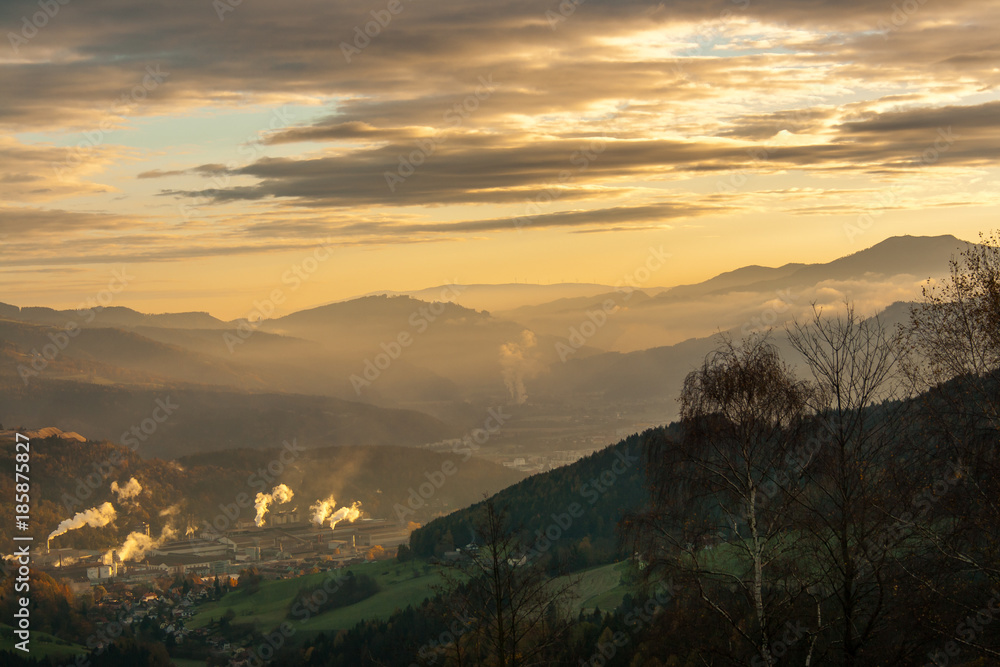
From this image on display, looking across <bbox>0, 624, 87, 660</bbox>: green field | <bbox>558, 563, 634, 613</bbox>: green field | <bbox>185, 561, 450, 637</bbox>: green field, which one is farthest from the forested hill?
<bbox>0, 624, 87, 660</bbox>: green field

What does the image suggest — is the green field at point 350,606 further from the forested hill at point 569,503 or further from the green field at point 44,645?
the green field at point 44,645

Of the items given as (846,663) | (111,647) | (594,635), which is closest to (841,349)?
Answer: (846,663)

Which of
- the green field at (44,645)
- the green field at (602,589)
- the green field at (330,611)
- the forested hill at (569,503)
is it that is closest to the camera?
the green field at (602,589)

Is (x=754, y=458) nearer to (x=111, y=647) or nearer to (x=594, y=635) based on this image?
(x=594, y=635)

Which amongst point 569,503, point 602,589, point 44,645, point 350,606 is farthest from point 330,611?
point 602,589

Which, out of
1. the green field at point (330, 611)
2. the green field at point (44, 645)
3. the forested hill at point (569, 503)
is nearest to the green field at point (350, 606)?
the green field at point (330, 611)

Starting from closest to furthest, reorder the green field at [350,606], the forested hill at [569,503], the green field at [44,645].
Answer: the green field at [350,606] → the green field at [44,645] → the forested hill at [569,503]

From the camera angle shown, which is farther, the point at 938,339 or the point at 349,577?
the point at 349,577

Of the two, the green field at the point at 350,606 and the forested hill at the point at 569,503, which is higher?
the forested hill at the point at 569,503
